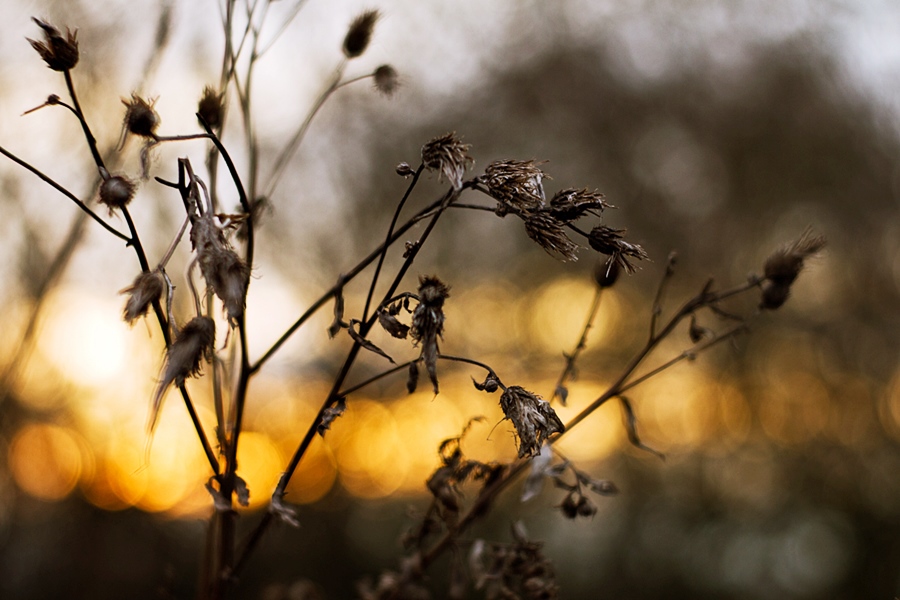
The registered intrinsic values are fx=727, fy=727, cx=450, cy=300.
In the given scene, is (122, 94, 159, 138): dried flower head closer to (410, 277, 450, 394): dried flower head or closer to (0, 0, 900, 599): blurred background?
(410, 277, 450, 394): dried flower head

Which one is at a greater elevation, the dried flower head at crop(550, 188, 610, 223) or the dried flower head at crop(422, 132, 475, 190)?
the dried flower head at crop(422, 132, 475, 190)

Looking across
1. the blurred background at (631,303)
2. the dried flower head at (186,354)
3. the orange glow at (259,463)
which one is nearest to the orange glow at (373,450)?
the blurred background at (631,303)

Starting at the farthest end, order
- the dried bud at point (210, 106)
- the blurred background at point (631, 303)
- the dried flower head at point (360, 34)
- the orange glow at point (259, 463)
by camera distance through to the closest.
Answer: the blurred background at point (631, 303)
the orange glow at point (259, 463)
the dried flower head at point (360, 34)
the dried bud at point (210, 106)

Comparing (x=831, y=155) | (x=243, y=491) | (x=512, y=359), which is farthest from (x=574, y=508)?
(x=831, y=155)

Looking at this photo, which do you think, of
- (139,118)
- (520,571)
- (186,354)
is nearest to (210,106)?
(139,118)

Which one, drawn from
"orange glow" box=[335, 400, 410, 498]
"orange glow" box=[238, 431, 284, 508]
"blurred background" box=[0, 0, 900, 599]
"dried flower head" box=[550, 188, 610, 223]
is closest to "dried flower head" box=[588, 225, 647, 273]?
"dried flower head" box=[550, 188, 610, 223]

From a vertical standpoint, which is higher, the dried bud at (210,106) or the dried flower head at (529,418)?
the dried bud at (210,106)

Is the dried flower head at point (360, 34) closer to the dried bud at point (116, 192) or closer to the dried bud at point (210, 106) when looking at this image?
the dried bud at point (210, 106)

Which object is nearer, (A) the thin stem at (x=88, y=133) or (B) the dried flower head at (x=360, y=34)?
(A) the thin stem at (x=88, y=133)
